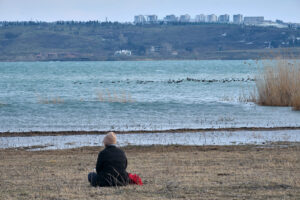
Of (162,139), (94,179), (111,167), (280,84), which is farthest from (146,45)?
(111,167)

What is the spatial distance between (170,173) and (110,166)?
2143mm

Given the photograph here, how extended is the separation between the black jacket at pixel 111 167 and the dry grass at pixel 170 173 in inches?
10.0

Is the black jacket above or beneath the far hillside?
above

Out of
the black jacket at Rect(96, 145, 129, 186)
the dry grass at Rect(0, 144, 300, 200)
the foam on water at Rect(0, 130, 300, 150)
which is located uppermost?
Result: the black jacket at Rect(96, 145, 129, 186)

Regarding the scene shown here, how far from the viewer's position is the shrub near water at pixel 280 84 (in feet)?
90.0

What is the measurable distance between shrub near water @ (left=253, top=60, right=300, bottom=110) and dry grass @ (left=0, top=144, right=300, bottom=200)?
12097 millimetres

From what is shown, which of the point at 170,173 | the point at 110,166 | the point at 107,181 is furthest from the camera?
the point at 170,173

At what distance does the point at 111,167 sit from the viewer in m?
9.44

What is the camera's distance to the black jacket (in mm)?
9414

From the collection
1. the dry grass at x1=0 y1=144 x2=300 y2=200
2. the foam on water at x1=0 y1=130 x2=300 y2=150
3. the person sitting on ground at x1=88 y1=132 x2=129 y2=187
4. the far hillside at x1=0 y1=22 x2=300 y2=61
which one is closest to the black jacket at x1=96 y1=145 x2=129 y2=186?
the person sitting on ground at x1=88 y1=132 x2=129 y2=187

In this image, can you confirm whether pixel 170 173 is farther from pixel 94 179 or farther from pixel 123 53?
pixel 123 53

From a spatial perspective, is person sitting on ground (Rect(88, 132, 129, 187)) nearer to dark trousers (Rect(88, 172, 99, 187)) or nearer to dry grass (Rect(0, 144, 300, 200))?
dark trousers (Rect(88, 172, 99, 187))

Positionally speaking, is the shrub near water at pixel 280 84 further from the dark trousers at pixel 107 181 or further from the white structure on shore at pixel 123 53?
the white structure on shore at pixel 123 53

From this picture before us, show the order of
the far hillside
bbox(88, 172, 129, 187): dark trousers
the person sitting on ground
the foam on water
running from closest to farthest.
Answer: the person sitting on ground, bbox(88, 172, 129, 187): dark trousers, the foam on water, the far hillside
